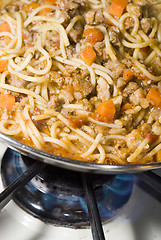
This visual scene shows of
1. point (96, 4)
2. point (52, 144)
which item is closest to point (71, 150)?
point (52, 144)

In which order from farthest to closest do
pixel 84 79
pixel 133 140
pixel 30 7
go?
pixel 30 7, pixel 84 79, pixel 133 140

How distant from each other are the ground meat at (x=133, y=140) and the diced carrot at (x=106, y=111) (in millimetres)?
257

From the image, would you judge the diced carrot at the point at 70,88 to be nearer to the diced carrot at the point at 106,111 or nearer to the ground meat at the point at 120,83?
the diced carrot at the point at 106,111

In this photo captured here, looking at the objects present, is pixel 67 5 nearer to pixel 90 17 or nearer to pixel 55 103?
pixel 90 17

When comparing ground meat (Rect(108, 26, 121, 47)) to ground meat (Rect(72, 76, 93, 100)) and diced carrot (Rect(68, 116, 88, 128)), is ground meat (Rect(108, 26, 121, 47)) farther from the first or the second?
diced carrot (Rect(68, 116, 88, 128))

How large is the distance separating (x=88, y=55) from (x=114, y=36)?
1.08 ft

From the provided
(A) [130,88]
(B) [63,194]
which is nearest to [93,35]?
(A) [130,88]

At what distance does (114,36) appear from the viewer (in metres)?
3.43

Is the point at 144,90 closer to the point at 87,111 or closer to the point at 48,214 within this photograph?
the point at 87,111

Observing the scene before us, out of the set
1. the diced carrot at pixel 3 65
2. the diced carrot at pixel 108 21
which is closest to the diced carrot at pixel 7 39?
the diced carrot at pixel 3 65

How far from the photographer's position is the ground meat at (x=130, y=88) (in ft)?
11.1

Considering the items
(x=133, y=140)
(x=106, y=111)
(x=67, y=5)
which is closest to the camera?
(x=133, y=140)

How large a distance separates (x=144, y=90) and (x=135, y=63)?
0.92 ft

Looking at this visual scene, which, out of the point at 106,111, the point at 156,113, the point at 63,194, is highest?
the point at 106,111
